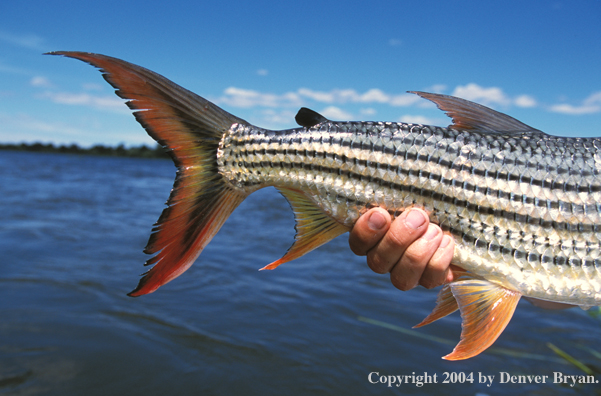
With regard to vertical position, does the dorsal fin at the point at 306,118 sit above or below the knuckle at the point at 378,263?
above

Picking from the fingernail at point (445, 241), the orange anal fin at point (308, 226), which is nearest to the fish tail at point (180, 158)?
the orange anal fin at point (308, 226)

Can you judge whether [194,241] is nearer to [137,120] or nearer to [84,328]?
[137,120]

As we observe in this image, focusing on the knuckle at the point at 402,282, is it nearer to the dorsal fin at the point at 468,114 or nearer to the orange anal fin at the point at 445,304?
the orange anal fin at the point at 445,304

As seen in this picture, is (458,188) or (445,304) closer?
(458,188)

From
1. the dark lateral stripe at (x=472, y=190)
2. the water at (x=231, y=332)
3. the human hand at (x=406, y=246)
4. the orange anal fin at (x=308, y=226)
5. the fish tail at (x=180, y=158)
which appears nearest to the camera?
the fish tail at (x=180, y=158)

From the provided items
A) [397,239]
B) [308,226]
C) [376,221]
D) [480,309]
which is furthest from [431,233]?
[308,226]

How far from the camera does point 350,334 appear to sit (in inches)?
281

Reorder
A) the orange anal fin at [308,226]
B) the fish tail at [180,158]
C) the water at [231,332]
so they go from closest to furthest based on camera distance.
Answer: the fish tail at [180,158], the orange anal fin at [308,226], the water at [231,332]

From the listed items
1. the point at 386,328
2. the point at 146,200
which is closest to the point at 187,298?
the point at 386,328

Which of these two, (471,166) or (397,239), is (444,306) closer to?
(397,239)

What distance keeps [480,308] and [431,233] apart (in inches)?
23.5

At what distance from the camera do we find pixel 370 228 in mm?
2910

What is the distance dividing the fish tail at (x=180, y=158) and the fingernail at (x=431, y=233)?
1284 mm

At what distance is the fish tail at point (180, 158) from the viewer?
2508 mm
